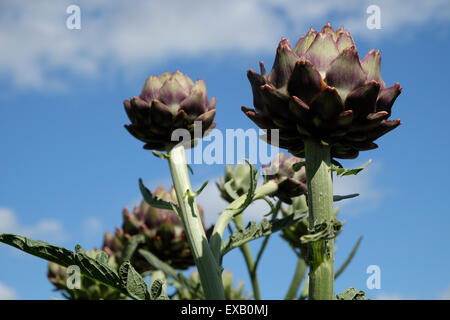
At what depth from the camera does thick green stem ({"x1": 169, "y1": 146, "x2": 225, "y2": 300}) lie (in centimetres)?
158

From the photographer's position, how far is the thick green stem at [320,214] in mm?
1335

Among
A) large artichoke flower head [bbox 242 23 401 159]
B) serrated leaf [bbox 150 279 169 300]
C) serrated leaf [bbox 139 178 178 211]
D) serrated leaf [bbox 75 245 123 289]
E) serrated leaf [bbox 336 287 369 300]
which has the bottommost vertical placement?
serrated leaf [bbox 336 287 369 300]

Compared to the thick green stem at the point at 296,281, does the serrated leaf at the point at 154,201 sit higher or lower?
higher

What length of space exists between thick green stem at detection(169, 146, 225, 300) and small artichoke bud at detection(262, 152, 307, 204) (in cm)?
34

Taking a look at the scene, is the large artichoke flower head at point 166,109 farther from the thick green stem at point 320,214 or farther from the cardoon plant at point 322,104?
the thick green stem at point 320,214

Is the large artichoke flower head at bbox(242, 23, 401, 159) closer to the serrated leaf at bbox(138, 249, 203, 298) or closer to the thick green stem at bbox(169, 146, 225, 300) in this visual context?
the thick green stem at bbox(169, 146, 225, 300)

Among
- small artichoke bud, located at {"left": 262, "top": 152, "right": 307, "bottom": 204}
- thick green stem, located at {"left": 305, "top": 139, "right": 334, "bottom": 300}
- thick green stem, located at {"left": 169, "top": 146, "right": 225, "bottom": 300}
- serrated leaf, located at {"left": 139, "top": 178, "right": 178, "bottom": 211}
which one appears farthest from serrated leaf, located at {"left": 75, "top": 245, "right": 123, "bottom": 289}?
small artichoke bud, located at {"left": 262, "top": 152, "right": 307, "bottom": 204}

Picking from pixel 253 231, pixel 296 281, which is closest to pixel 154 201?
pixel 253 231

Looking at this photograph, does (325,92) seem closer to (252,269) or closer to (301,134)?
(301,134)

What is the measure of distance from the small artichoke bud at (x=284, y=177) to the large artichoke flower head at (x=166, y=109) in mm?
282

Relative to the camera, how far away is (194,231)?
1.64 m

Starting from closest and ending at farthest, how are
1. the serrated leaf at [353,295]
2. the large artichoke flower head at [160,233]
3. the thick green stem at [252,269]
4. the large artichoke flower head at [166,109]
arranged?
the serrated leaf at [353,295]
the large artichoke flower head at [166,109]
the thick green stem at [252,269]
the large artichoke flower head at [160,233]

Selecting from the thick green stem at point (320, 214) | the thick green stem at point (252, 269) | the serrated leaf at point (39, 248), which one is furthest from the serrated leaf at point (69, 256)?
the thick green stem at point (252, 269)
